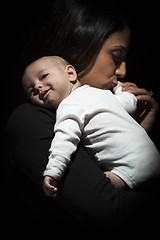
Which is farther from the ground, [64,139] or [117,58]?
[117,58]

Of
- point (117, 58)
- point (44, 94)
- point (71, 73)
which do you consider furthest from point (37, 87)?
point (117, 58)

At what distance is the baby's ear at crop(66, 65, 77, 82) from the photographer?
1045 mm

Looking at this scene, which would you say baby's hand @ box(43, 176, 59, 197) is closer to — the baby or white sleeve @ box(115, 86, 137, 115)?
the baby

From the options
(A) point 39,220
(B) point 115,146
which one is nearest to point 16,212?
(A) point 39,220

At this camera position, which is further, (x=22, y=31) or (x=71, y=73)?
(x=22, y=31)

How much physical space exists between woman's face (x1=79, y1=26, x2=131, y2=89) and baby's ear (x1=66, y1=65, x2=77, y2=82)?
0.06 metres

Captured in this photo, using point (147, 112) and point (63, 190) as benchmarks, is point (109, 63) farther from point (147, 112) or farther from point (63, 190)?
point (63, 190)

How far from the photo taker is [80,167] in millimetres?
856

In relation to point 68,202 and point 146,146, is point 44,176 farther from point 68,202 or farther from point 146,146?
point 146,146

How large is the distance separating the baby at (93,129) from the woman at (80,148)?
5 centimetres

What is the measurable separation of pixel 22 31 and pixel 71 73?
38 centimetres

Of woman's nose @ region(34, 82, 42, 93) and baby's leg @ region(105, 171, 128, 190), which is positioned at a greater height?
woman's nose @ region(34, 82, 42, 93)

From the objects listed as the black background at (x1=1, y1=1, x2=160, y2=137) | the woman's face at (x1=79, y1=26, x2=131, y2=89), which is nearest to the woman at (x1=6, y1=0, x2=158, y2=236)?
the woman's face at (x1=79, y1=26, x2=131, y2=89)

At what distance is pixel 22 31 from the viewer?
125 centimetres
